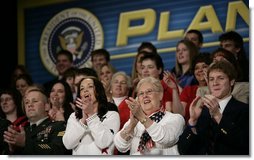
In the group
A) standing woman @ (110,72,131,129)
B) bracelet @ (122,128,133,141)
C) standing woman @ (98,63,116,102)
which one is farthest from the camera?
standing woman @ (98,63,116,102)

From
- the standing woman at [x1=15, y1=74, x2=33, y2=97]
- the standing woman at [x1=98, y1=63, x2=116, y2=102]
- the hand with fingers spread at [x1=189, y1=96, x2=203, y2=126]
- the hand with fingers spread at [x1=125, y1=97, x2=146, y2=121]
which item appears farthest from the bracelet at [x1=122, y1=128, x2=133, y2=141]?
the standing woman at [x1=15, y1=74, x2=33, y2=97]

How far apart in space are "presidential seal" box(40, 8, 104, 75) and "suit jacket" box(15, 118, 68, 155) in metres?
1.10

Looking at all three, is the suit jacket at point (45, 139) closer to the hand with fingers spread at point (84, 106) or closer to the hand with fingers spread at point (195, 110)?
the hand with fingers spread at point (84, 106)

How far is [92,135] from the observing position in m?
3.61

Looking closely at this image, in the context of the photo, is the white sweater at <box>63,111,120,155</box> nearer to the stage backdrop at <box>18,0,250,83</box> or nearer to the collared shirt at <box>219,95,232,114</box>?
the collared shirt at <box>219,95,232,114</box>

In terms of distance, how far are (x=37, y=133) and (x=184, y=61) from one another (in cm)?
107

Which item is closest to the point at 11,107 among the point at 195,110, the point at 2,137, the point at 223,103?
the point at 2,137

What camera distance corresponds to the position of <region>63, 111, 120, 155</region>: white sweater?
11.7 feet

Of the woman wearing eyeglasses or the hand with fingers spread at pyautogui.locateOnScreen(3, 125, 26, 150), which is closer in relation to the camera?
the woman wearing eyeglasses

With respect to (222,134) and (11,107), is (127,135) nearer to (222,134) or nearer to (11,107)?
(222,134)

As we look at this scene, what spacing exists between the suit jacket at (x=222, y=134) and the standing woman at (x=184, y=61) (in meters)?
0.52

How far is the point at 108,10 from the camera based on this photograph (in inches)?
191

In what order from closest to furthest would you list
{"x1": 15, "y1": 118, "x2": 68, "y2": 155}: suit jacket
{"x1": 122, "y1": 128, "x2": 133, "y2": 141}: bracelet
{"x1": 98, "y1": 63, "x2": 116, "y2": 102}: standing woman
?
{"x1": 122, "y1": 128, "x2": 133, "y2": 141}: bracelet, {"x1": 15, "y1": 118, "x2": 68, "y2": 155}: suit jacket, {"x1": 98, "y1": 63, "x2": 116, "y2": 102}: standing woman

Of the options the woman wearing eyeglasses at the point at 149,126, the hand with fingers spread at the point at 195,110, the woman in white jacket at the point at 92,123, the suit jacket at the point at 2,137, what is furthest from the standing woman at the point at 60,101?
the hand with fingers spread at the point at 195,110
